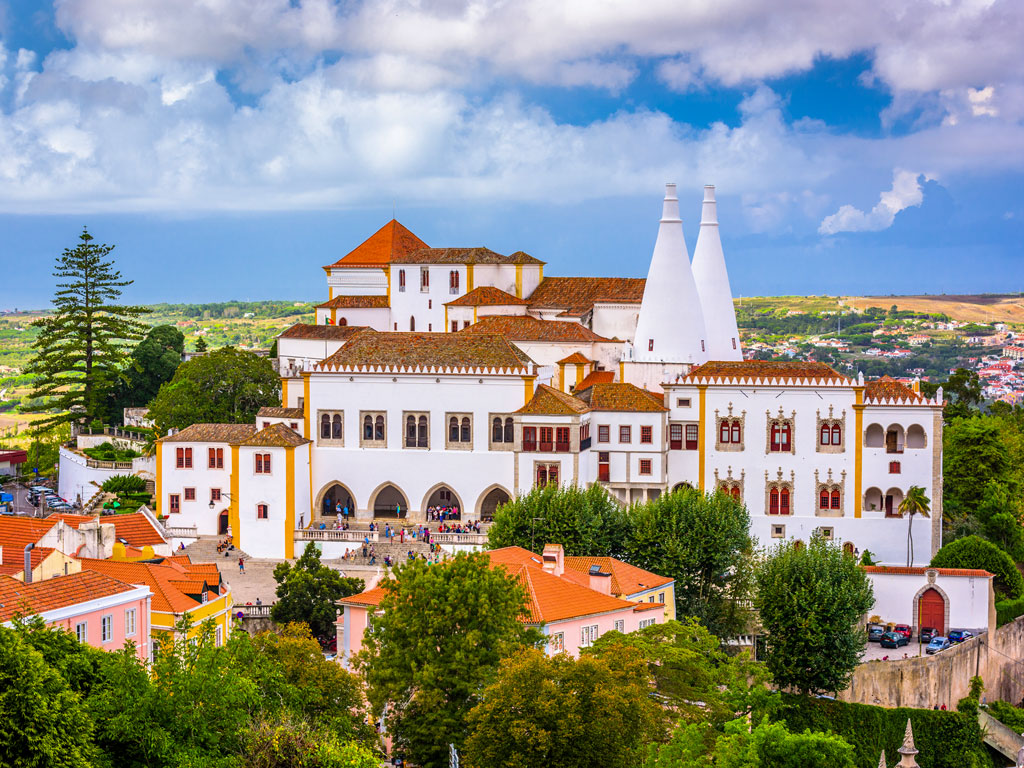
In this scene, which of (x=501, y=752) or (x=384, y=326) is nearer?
(x=501, y=752)

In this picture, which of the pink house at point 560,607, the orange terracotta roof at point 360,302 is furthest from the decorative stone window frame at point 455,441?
the orange terracotta roof at point 360,302

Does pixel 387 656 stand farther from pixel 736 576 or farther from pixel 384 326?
pixel 384 326

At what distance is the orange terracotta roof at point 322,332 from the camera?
256 ft

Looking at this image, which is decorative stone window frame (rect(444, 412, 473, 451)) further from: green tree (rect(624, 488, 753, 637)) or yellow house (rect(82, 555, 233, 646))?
yellow house (rect(82, 555, 233, 646))

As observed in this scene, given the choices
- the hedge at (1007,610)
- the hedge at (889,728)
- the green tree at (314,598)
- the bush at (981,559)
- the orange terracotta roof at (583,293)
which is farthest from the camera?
the orange terracotta roof at (583,293)

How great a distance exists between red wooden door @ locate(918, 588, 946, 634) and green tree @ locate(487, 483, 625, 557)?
1154 cm

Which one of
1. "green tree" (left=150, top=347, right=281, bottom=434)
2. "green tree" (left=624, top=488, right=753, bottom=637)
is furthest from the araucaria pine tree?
"green tree" (left=624, top=488, right=753, bottom=637)

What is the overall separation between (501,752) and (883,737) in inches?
846

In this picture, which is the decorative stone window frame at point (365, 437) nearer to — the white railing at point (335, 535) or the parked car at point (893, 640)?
the white railing at point (335, 535)

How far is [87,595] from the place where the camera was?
117 feet

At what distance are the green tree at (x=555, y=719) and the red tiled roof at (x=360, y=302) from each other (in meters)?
48.3

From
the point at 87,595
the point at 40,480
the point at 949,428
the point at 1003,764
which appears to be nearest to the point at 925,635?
the point at 1003,764

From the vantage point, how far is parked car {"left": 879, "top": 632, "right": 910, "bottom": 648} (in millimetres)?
56062

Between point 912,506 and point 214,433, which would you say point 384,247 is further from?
point 912,506
